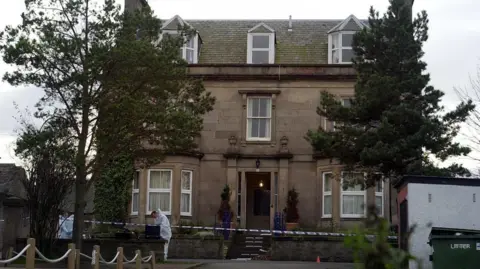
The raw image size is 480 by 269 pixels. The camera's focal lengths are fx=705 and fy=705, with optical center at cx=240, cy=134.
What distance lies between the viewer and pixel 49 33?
18.6 m

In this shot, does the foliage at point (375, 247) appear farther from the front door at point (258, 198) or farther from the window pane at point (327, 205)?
the front door at point (258, 198)

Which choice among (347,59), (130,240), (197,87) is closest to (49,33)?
(197,87)

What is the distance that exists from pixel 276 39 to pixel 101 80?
53.9 feet

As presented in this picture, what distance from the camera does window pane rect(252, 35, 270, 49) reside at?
108 feet

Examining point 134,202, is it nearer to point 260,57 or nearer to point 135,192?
point 135,192

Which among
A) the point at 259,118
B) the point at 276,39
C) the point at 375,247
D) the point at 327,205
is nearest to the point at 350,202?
the point at 327,205

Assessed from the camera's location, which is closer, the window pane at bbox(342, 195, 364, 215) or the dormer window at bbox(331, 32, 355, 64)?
the window pane at bbox(342, 195, 364, 215)

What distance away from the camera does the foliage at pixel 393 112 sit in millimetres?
20250

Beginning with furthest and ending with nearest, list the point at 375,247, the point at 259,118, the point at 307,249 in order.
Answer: the point at 259,118
the point at 307,249
the point at 375,247

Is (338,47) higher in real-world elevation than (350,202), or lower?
higher

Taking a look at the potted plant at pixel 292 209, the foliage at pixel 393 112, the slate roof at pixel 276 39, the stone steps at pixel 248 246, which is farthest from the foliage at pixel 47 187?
Result: the slate roof at pixel 276 39

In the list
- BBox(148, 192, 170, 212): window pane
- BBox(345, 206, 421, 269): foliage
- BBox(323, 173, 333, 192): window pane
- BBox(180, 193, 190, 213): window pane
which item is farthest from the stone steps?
BBox(345, 206, 421, 269): foliage

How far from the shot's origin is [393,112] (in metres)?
20.3

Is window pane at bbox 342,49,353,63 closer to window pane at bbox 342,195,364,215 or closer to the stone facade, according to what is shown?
the stone facade
